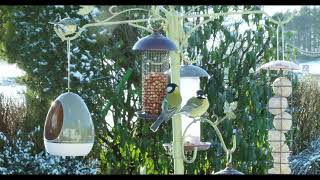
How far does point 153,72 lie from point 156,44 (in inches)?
19.9

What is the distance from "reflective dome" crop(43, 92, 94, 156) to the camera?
2.44 m

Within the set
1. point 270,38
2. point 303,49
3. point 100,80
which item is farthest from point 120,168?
point 303,49

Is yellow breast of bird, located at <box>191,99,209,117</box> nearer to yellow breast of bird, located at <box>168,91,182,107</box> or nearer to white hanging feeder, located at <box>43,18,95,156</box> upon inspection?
yellow breast of bird, located at <box>168,91,182,107</box>

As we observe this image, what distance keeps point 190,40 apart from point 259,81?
562mm

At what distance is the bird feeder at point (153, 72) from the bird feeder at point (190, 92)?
78 mm

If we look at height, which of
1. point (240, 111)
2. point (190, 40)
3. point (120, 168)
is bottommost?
point (120, 168)

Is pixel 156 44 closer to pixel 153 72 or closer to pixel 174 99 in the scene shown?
pixel 174 99

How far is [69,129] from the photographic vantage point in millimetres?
2451

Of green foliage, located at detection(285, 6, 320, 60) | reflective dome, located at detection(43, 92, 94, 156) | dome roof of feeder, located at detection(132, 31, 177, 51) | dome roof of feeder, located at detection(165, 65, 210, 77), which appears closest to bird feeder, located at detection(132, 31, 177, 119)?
dome roof of feeder, located at detection(132, 31, 177, 51)

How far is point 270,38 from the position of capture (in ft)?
15.8

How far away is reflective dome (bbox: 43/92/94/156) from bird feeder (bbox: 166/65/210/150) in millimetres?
358

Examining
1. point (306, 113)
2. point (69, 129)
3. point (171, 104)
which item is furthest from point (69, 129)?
point (306, 113)

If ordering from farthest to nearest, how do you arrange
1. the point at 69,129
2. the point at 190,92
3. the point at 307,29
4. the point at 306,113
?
the point at 307,29 → the point at 306,113 → the point at 190,92 → the point at 69,129

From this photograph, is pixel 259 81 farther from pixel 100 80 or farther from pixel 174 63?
pixel 174 63
